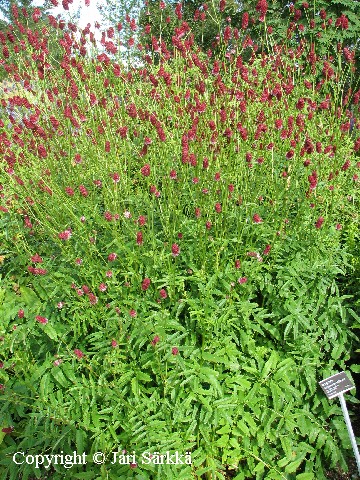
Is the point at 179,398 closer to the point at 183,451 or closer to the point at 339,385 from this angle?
the point at 183,451

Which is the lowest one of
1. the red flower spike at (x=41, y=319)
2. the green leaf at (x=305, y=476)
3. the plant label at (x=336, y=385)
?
the green leaf at (x=305, y=476)

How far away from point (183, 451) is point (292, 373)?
65 centimetres

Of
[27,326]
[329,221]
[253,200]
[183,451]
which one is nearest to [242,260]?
[253,200]

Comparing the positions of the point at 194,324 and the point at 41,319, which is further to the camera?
the point at 194,324

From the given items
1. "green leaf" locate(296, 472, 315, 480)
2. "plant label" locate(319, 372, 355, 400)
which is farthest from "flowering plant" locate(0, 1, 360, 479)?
"plant label" locate(319, 372, 355, 400)

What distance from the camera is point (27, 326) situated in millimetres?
1972

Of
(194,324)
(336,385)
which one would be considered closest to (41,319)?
(194,324)

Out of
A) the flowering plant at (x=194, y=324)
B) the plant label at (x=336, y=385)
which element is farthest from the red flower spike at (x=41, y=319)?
the plant label at (x=336, y=385)

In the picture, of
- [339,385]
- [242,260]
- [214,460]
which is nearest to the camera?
[339,385]

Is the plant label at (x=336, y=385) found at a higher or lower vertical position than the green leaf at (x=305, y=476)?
higher

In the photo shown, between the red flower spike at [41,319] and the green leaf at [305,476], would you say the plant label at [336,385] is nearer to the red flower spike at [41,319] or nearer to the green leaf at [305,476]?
the green leaf at [305,476]

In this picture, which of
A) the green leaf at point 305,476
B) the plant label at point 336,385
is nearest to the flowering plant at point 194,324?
the green leaf at point 305,476

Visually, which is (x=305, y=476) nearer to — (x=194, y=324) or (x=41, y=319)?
(x=194, y=324)

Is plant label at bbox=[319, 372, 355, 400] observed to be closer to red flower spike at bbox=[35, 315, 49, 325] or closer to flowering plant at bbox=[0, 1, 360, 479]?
flowering plant at bbox=[0, 1, 360, 479]
